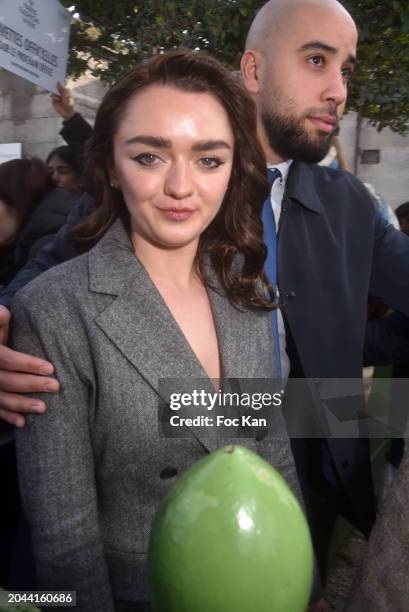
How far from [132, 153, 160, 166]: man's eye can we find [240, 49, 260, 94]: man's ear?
0.95 m

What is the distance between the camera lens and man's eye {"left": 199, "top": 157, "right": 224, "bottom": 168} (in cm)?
130

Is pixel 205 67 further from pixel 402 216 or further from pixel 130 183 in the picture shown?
pixel 402 216

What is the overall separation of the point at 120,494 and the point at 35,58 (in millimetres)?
2740

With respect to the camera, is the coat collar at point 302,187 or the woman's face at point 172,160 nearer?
the woman's face at point 172,160

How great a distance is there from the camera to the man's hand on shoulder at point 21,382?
3.77 ft

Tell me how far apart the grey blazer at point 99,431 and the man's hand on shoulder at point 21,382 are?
30 mm

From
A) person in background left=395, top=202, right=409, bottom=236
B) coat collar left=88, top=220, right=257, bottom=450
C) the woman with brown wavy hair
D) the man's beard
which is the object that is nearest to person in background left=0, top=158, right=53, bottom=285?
the man's beard

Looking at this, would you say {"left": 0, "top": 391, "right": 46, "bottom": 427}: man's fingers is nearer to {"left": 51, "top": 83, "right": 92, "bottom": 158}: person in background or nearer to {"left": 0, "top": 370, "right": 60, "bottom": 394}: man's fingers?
{"left": 0, "top": 370, "right": 60, "bottom": 394}: man's fingers

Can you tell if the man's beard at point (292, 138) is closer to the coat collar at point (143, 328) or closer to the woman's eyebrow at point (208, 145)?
the woman's eyebrow at point (208, 145)

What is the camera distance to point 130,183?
1301 millimetres

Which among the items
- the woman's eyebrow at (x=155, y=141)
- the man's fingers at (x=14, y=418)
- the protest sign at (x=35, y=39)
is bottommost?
the man's fingers at (x=14, y=418)

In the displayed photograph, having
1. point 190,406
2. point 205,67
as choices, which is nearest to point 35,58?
point 205,67

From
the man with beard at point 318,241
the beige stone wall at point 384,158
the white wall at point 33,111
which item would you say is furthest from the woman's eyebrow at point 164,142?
the beige stone wall at point 384,158

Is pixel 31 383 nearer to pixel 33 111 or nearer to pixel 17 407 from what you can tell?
pixel 17 407
